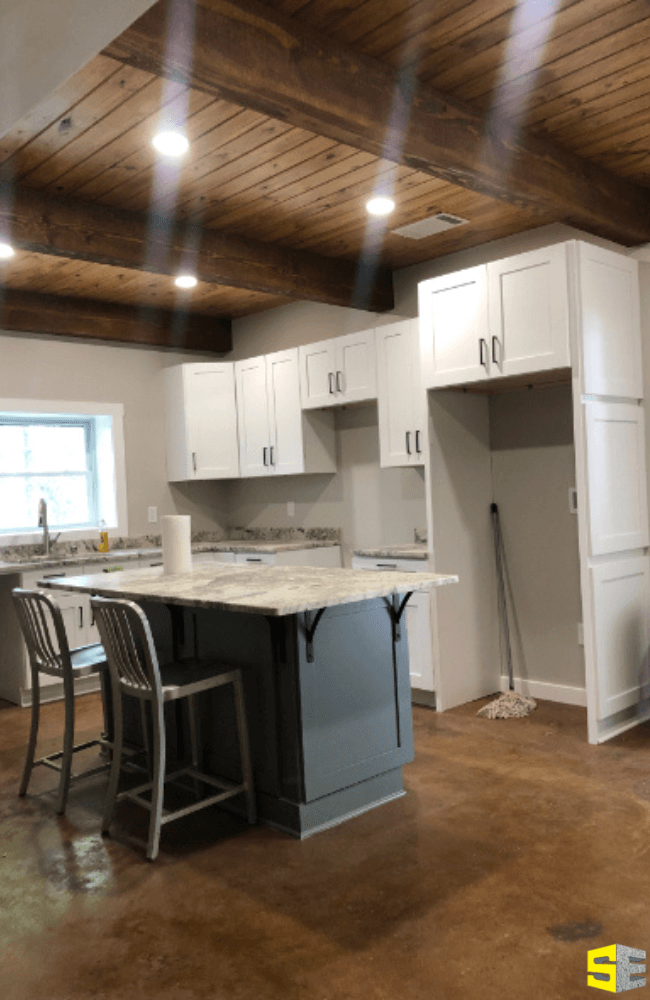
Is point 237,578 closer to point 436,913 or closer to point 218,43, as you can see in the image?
point 436,913

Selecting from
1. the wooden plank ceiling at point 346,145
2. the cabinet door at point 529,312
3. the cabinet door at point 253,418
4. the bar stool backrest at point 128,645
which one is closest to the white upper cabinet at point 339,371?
the cabinet door at point 253,418

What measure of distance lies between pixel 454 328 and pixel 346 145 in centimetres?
134

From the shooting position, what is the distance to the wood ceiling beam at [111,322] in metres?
5.60

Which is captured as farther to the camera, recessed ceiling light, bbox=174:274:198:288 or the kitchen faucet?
the kitchen faucet

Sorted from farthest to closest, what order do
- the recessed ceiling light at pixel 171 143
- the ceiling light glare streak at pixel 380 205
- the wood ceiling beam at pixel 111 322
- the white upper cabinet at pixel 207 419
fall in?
the white upper cabinet at pixel 207 419
the wood ceiling beam at pixel 111 322
the ceiling light glare streak at pixel 380 205
the recessed ceiling light at pixel 171 143

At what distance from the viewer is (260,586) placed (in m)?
3.23

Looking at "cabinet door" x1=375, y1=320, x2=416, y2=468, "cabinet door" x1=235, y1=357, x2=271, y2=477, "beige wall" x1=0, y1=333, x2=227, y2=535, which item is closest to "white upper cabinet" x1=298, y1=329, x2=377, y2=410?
"cabinet door" x1=375, y1=320, x2=416, y2=468

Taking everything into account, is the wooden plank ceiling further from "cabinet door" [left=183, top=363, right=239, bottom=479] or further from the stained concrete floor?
the stained concrete floor

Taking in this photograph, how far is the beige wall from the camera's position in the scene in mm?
5719

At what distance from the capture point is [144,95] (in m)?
2.94

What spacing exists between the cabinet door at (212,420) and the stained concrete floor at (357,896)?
2995 millimetres

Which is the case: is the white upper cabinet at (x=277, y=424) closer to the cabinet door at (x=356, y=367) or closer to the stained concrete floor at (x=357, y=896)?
the cabinet door at (x=356, y=367)

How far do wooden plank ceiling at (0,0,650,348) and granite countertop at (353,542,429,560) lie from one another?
1779mm

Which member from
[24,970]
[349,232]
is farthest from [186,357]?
[24,970]
